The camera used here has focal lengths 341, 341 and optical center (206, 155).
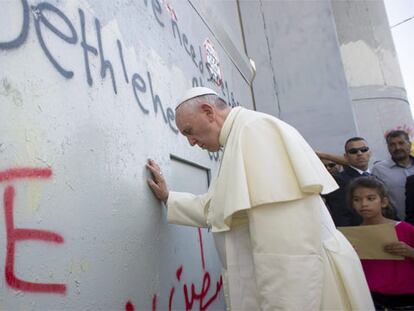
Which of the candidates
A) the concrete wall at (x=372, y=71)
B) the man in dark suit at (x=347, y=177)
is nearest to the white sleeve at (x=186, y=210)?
the man in dark suit at (x=347, y=177)

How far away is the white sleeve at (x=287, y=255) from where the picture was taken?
129 centimetres

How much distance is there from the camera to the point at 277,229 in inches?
53.3

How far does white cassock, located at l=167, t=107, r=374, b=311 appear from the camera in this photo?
132 cm

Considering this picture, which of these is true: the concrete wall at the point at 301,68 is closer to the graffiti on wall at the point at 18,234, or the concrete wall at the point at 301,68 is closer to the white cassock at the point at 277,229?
the white cassock at the point at 277,229

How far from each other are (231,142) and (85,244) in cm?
78

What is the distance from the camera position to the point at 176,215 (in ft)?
6.68

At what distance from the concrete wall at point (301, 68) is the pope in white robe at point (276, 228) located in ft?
19.6

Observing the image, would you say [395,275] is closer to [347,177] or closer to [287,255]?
[287,255]

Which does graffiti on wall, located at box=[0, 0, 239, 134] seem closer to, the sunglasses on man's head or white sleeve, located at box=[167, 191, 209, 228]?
white sleeve, located at box=[167, 191, 209, 228]

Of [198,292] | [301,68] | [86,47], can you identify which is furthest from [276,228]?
[301,68]

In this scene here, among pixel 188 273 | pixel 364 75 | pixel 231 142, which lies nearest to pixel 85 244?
pixel 231 142

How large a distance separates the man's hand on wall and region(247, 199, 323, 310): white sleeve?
78 centimetres

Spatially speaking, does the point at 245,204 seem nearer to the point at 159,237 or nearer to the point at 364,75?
the point at 159,237

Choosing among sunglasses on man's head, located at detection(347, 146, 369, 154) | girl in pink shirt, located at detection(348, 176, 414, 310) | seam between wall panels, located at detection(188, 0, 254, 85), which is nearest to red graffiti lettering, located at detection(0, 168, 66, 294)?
girl in pink shirt, located at detection(348, 176, 414, 310)
